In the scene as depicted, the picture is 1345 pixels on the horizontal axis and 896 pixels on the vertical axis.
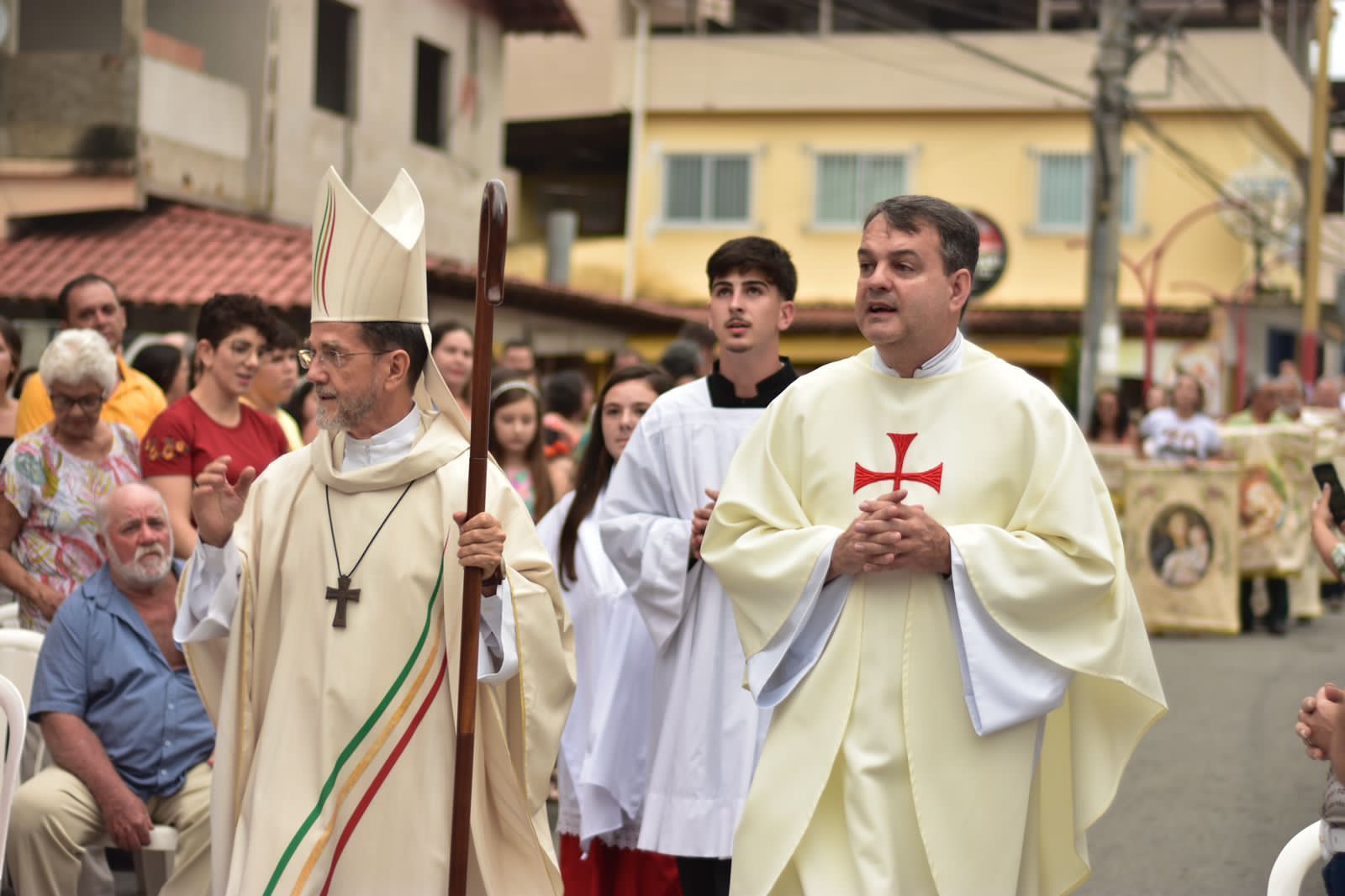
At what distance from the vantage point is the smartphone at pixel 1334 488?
502cm

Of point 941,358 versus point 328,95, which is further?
point 328,95

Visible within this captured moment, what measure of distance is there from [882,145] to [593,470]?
85.9 feet

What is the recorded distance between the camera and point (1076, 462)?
170 inches

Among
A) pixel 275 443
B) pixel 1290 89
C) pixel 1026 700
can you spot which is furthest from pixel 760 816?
pixel 1290 89

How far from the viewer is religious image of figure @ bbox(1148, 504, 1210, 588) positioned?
15.8 meters

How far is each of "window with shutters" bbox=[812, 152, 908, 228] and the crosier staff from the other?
2811 centimetres

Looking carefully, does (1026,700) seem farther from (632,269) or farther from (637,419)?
(632,269)

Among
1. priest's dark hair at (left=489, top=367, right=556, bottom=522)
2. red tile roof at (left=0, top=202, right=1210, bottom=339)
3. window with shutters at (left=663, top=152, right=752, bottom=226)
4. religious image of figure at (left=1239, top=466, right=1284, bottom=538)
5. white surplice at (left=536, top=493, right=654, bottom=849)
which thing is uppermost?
window with shutters at (left=663, top=152, right=752, bottom=226)

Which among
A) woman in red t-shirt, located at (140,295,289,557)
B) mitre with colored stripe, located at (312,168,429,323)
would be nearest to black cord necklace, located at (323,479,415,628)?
mitre with colored stripe, located at (312,168,429,323)

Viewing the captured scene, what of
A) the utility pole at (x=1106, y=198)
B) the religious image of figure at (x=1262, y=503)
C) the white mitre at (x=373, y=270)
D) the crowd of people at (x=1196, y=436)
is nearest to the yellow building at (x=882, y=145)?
the utility pole at (x=1106, y=198)

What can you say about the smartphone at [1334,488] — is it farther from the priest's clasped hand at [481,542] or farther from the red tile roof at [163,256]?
the red tile roof at [163,256]

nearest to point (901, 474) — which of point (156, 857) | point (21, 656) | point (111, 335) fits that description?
point (156, 857)

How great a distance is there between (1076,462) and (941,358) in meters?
0.38

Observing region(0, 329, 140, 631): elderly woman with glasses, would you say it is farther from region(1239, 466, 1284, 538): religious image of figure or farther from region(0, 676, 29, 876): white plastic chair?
region(1239, 466, 1284, 538): religious image of figure
